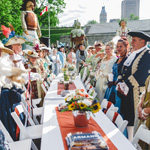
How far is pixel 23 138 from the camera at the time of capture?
2.71 metres

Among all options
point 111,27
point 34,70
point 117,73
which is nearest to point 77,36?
point 34,70

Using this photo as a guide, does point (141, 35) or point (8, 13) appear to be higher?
point (8, 13)

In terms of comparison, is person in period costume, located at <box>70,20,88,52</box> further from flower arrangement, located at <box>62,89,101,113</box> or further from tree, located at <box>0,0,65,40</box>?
flower arrangement, located at <box>62,89,101,113</box>

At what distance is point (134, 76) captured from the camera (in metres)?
3.02

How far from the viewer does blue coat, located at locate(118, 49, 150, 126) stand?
9.62ft

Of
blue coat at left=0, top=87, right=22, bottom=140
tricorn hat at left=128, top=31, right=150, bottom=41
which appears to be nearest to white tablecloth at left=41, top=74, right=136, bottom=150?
blue coat at left=0, top=87, right=22, bottom=140

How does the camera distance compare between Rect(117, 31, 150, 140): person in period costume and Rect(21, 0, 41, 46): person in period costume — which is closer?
Rect(117, 31, 150, 140): person in period costume

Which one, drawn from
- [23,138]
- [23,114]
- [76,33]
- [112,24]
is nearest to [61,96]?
[23,114]

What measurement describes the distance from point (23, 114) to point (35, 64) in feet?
5.85

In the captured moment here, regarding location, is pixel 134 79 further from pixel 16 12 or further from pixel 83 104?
pixel 16 12

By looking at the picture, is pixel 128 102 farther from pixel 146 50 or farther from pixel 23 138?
pixel 23 138

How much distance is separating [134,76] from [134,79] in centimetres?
5

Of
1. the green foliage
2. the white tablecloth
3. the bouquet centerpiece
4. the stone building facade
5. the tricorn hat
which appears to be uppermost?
the stone building facade

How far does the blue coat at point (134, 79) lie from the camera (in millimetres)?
2934
